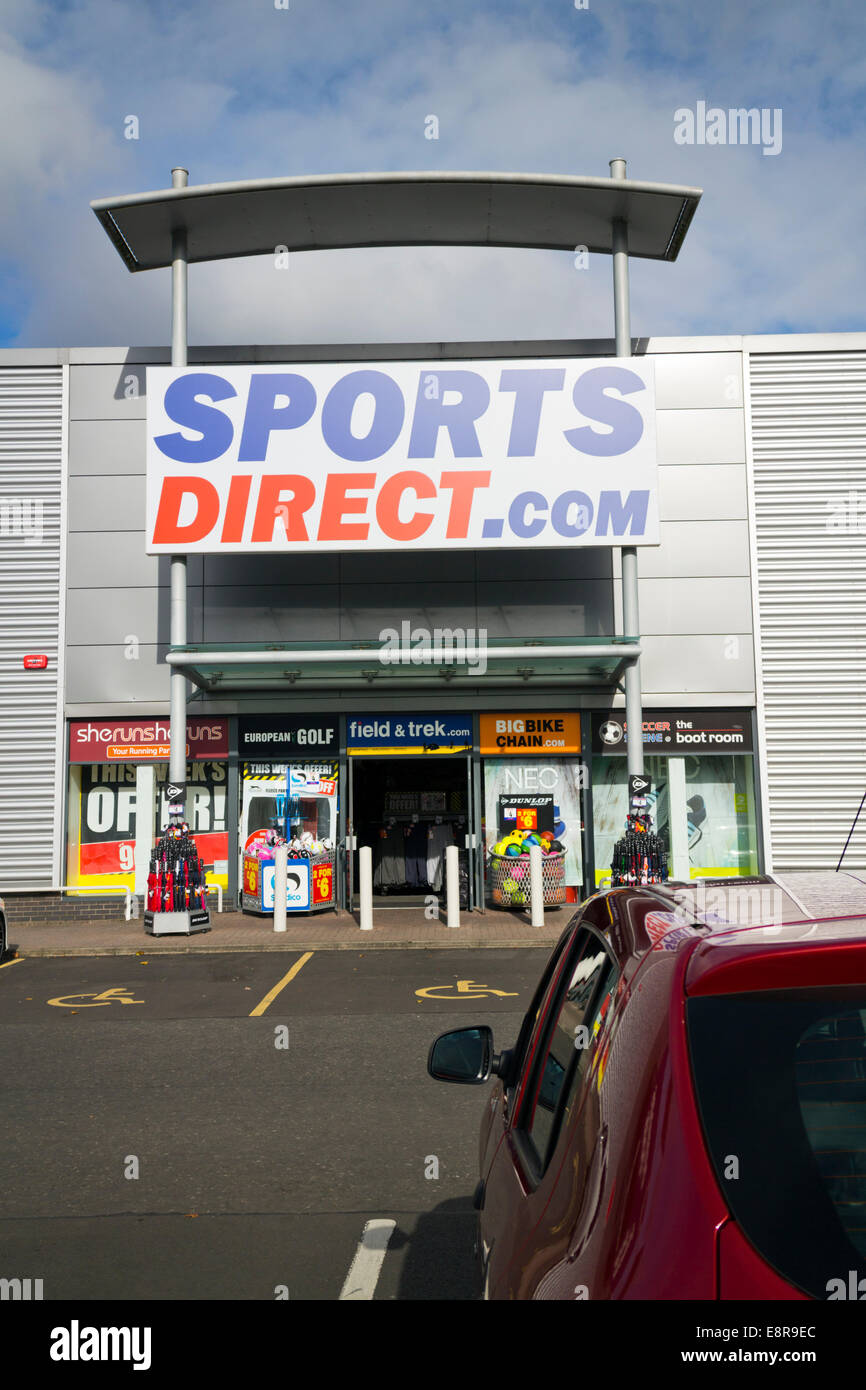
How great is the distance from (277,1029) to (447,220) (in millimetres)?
13687

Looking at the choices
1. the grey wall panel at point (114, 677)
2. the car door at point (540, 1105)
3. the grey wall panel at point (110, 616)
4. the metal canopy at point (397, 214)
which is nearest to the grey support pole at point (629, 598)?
the metal canopy at point (397, 214)

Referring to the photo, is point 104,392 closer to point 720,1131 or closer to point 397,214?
point 397,214

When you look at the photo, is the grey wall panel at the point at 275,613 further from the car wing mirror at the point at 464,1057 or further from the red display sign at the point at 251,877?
the car wing mirror at the point at 464,1057

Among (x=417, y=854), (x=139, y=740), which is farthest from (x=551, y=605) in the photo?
(x=139, y=740)

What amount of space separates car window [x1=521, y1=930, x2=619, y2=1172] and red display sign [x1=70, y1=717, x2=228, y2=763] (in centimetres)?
Answer: 1532

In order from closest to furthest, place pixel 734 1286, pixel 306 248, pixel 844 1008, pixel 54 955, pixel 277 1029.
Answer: pixel 734 1286 → pixel 844 1008 → pixel 277 1029 → pixel 54 955 → pixel 306 248

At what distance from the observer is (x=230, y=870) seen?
57.2 ft

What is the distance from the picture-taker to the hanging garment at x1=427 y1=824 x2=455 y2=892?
18.3m

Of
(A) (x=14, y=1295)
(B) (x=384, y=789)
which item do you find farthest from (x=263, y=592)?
(A) (x=14, y=1295)

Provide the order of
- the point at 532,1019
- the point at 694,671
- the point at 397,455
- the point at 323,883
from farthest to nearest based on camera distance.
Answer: the point at 694,671, the point at 323,883, the point at 397,455, the point at 532,1019

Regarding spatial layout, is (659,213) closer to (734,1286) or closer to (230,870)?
(230,870)

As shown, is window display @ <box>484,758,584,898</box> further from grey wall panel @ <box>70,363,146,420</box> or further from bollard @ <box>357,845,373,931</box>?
grey wall panel @ <box>70,363,146,420</box>

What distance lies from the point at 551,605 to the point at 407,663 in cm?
298

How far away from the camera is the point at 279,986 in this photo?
36.8 feet
